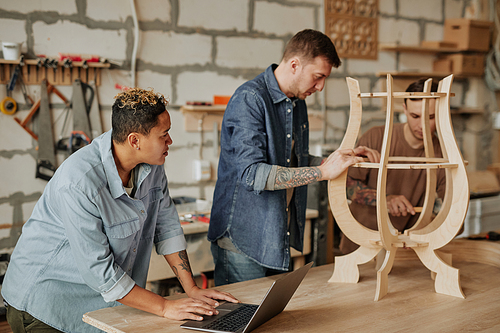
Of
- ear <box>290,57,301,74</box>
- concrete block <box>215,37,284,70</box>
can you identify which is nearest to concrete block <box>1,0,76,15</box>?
concrete block <box>215,37,284,70</box>

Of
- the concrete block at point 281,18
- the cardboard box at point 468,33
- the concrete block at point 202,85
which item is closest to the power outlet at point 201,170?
the concrete block at point 202,85

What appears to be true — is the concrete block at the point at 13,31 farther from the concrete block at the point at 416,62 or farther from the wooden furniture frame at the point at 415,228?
the concrete block at the point at 416,62

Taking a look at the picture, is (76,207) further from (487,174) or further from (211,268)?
(487,174)

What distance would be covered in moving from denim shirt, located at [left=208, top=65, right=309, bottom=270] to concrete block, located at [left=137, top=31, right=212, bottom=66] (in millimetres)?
1262

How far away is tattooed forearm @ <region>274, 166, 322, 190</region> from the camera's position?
5.49ft

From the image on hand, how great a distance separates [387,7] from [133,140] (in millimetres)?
3236

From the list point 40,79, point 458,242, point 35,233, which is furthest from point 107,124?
point 458,242

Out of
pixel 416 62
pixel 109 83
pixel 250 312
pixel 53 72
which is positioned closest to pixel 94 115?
pixel 109 83

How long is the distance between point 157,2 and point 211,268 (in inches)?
64.4

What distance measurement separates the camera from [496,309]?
1.49m

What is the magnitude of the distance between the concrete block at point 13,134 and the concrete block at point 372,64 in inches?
93.9

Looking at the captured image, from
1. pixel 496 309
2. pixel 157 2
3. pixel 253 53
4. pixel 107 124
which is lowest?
pixel 496 309

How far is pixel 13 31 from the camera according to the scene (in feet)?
8.30

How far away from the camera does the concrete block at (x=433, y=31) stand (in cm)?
427
